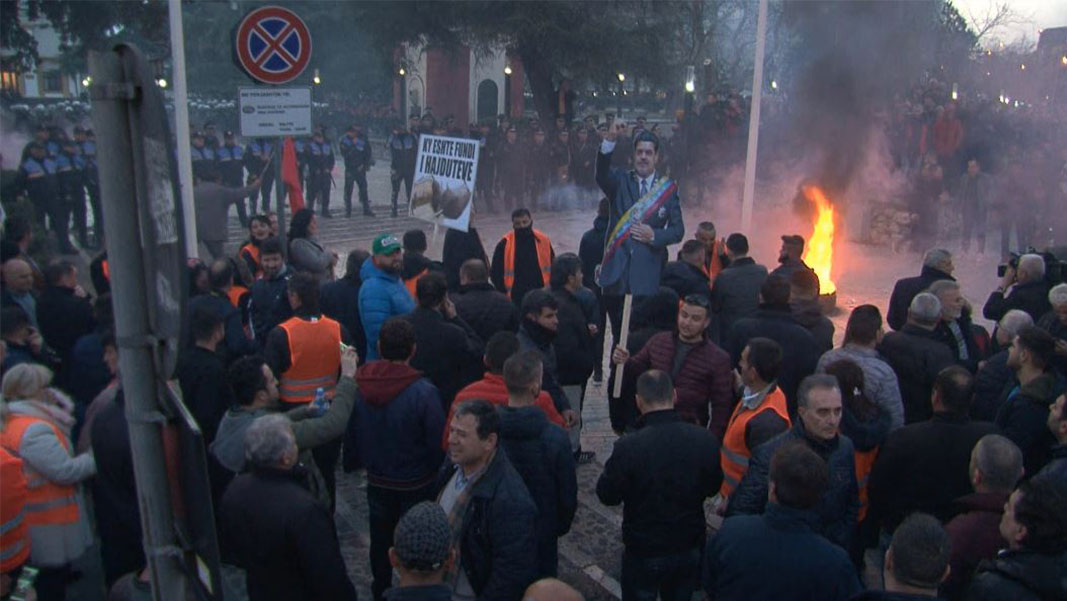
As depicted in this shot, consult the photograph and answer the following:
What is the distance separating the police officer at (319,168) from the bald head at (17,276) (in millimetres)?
11322

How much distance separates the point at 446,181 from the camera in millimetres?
8891

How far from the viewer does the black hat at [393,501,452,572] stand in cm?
301

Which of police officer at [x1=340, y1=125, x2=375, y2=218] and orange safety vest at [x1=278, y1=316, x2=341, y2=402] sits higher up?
police officer at [x1=340, y1=125, x2=375, y2=218]

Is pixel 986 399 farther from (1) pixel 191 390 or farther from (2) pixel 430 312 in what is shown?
(1) pixel 191 390

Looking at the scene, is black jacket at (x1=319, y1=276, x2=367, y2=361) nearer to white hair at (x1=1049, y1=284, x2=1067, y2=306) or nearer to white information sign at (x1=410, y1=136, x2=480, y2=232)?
white information sign at (x1=410, y1=136, x2=480, y2=232)

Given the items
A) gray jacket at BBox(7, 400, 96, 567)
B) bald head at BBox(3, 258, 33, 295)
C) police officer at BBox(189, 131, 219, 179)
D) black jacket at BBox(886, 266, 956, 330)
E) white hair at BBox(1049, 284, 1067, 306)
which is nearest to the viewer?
gray jacket at BBox(7, 400, 96, 567)

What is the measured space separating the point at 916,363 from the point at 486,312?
9.09 feet

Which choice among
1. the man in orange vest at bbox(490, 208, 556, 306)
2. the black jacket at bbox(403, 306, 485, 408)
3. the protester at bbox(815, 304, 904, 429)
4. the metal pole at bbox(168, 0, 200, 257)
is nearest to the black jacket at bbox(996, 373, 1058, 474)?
the protester at bbox(815, 304, 904, 429)

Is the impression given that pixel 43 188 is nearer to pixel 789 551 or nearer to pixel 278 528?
pixel 278 528

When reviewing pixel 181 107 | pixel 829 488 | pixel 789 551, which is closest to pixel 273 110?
pixel 181 107

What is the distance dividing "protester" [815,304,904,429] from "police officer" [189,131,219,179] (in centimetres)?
1350

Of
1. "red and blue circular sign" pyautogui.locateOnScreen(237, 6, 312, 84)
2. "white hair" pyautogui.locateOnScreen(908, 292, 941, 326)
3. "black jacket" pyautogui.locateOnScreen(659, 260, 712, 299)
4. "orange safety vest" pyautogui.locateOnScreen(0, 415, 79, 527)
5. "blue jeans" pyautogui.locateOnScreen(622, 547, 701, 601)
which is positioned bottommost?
"blue jeans" pyautogui.locateOnScreen(622, 547, 701, 601)

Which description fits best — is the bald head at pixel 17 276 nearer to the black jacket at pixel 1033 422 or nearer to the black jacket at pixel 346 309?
the black jacket at pixel 346 309

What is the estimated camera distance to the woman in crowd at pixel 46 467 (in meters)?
4.30
